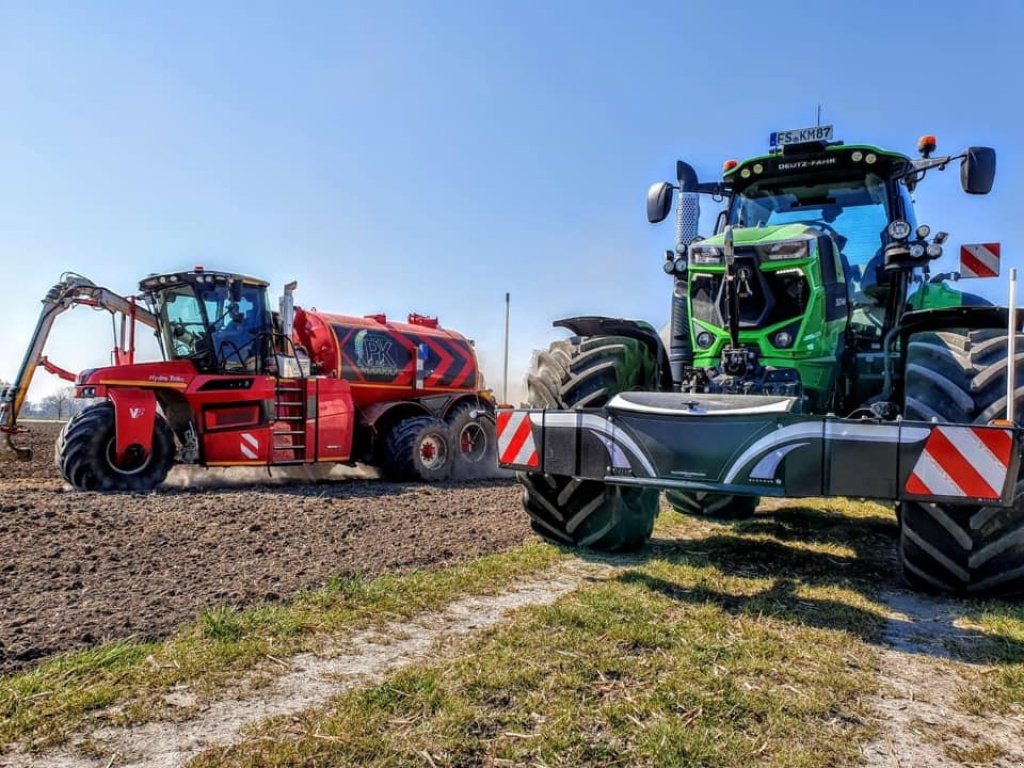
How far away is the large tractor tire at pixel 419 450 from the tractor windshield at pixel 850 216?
6506mm

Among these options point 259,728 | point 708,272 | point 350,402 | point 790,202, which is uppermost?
point 790,202

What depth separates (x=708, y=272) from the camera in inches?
195

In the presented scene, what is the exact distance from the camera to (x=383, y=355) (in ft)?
39.4

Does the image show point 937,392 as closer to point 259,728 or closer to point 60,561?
point 259,728

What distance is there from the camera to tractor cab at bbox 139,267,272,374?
1016 cm

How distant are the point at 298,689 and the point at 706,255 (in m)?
3.53

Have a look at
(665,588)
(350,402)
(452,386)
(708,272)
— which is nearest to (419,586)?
(665,588)

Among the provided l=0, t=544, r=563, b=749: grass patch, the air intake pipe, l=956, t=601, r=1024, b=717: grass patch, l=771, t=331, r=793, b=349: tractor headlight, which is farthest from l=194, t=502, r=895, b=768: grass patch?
the air intake pipe

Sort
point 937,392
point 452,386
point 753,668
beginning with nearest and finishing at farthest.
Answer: point 753,668 → point 937,392 → point 452,386

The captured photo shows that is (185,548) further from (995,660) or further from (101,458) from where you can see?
(995,660)

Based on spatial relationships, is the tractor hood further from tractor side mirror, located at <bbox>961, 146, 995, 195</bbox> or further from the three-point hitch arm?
the three-point hitch arm

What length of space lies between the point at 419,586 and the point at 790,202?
13.3 ft

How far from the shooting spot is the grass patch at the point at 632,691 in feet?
7.54

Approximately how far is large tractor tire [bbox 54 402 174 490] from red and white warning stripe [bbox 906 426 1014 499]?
8183 mm
